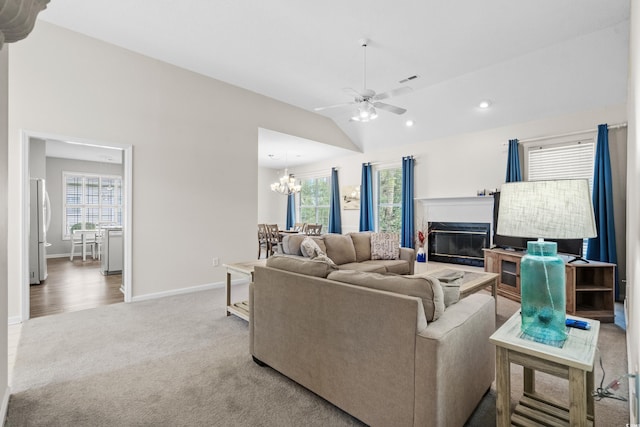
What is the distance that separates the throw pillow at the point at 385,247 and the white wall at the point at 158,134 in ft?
6.74

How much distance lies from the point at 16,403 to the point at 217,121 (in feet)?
12.9

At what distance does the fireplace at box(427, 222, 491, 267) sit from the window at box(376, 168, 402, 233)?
978 millimetres

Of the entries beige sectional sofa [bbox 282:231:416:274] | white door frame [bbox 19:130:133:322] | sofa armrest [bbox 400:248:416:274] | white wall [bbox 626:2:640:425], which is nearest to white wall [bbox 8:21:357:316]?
white door frame [bbox 19:130:133:322]

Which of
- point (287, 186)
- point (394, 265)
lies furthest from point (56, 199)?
point (394, 265)

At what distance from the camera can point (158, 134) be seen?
4242 mm

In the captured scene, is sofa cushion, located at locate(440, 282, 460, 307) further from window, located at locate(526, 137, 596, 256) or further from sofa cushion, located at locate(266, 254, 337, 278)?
window, located at locate(526, 137, 596, 256)

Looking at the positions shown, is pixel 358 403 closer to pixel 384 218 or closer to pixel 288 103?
pixel 288 103

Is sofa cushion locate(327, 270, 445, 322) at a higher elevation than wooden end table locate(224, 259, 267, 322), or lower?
higher

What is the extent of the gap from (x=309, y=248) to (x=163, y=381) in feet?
7.22

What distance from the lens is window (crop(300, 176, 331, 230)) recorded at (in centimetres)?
891

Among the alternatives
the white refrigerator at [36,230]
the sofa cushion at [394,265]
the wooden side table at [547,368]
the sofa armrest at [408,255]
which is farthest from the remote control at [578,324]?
the white refrigerator at [36,230]

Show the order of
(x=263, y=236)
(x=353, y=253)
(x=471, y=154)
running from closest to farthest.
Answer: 1. (x=353, y=253)
2. (x=471, y=154)
3. (x=263, y=236)

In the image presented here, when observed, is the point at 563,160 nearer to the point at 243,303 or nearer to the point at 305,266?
the point at 305,266

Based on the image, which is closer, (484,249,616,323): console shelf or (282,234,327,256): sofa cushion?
(484,249,616,323): console shelf
